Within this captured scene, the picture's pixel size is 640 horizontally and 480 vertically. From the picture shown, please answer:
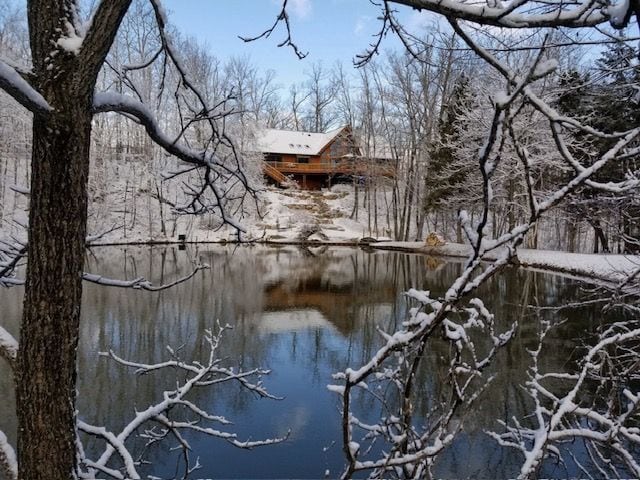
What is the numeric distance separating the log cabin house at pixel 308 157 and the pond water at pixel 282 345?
20.0m

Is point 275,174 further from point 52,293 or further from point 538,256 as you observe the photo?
point 52,293

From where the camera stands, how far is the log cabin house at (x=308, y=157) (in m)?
35.7

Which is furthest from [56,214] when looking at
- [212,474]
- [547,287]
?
[547,287]

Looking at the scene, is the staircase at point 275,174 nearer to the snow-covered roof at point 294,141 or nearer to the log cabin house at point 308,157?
the log cabin house at point 308,157

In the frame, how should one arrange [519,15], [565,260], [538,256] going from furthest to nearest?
[538,256]
[565,260]
[519,15]

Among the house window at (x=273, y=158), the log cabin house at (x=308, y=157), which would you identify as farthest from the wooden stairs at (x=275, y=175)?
the house window at (x=273, y=158)

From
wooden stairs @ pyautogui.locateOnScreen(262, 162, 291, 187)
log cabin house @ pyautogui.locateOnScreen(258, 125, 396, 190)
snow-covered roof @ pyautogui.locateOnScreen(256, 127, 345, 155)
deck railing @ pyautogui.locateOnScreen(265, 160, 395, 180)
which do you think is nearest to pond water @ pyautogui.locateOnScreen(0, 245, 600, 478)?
deck railing @ pyautogui.locateOnScreen(265, 160, 395, 180)

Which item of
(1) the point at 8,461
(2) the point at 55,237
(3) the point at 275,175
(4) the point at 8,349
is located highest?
(3) the point at 275,175

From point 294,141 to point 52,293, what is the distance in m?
38.8

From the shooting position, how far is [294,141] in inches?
1542

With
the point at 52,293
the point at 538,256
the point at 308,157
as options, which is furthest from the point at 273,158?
the point at 52,293

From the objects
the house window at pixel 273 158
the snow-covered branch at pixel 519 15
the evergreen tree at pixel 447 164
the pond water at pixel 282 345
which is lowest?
the pond water at pixel 282 345

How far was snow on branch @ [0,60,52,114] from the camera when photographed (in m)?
1.08

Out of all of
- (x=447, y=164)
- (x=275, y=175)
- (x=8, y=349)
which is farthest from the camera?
(x=275, y=175)
